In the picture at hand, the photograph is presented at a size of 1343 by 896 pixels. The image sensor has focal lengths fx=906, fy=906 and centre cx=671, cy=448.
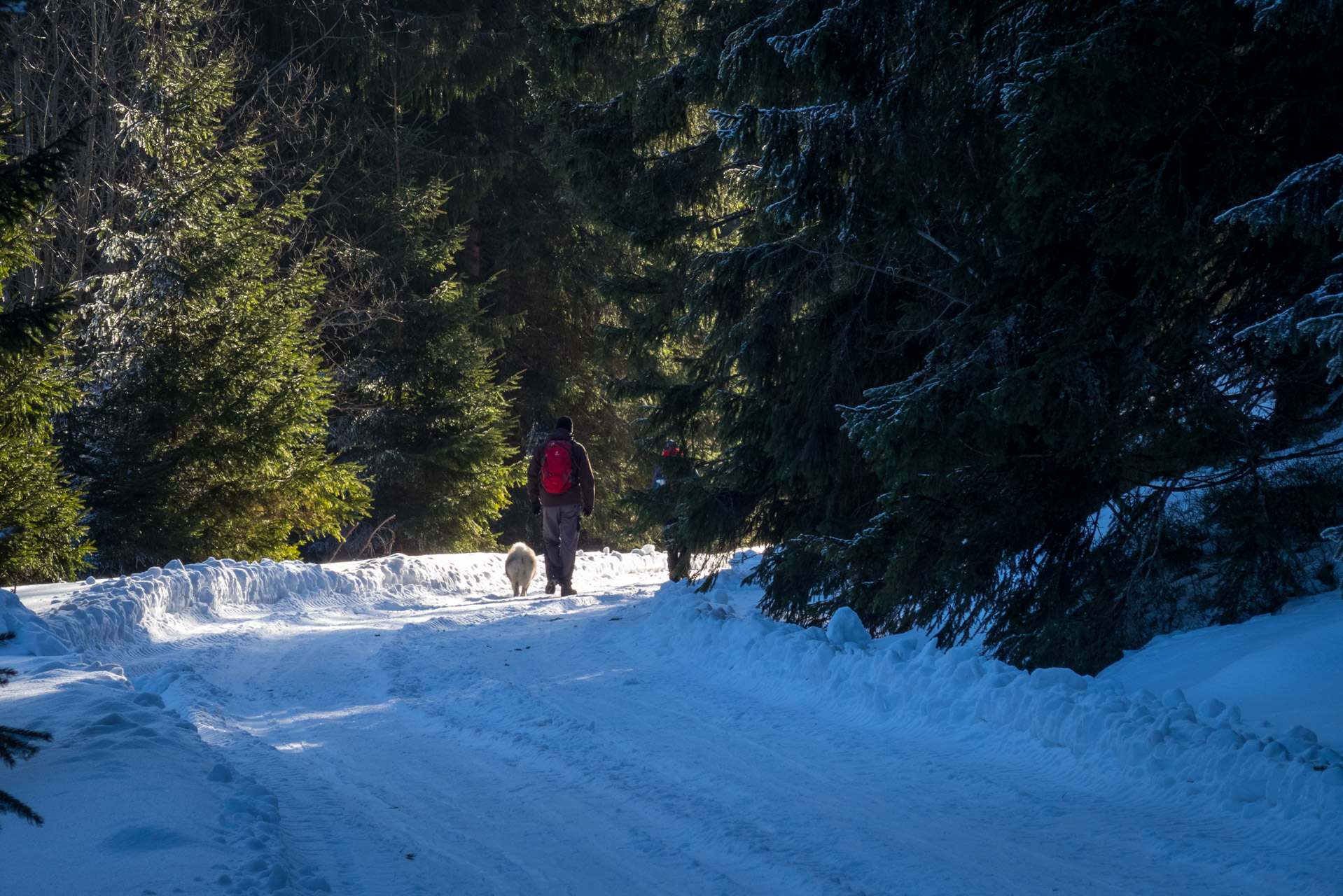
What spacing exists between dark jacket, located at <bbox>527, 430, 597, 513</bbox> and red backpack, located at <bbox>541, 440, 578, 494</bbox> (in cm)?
4

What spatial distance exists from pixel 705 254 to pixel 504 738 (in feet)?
18.7

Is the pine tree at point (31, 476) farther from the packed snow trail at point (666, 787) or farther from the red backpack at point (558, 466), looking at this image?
the red backpack at point (558, 466)

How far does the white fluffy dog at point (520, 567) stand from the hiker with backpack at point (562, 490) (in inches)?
17.2

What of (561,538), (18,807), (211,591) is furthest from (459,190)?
(18,807)

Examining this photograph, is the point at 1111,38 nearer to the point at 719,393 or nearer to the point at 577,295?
the point at 719,393

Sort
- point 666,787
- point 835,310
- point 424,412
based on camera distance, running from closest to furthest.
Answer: point 666,787
point 835,310
point 424,412

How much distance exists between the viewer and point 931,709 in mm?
5707

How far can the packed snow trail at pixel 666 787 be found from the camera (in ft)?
12.2

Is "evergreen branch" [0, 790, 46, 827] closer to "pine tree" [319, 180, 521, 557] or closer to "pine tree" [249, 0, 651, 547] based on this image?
"pine tree" [249, 0, 651, 547]

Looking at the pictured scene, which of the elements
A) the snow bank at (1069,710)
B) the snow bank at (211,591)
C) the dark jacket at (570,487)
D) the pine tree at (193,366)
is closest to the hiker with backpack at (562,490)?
the dark jacket at (570,487)

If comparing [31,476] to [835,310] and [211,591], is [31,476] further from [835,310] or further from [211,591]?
[835,310]

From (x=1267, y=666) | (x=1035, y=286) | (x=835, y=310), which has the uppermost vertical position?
(x=835, y=310)

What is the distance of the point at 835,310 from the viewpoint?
9.19 meters

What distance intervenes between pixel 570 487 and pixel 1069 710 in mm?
8741
